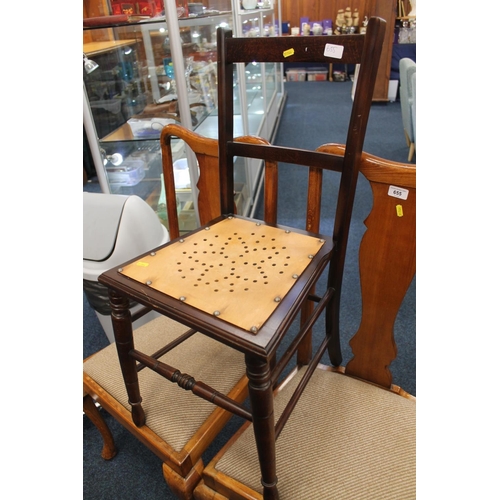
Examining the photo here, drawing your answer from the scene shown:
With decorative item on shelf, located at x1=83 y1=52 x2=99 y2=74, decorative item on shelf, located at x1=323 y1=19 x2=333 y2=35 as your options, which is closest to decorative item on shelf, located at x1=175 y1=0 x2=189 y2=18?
decorative item on shelf, located at x1=83 y1=52 x2=99 y2=74

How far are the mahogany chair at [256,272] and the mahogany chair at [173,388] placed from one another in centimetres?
3

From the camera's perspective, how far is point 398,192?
0.73 m

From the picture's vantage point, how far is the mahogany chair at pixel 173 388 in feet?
2.71

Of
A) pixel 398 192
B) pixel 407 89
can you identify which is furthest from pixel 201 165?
pixel 407 89

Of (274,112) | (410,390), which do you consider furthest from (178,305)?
(274,112)

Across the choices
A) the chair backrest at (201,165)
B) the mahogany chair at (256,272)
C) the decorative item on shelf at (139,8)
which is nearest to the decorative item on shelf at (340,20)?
the decorative item on shelf at (139,8)

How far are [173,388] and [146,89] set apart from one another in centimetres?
144

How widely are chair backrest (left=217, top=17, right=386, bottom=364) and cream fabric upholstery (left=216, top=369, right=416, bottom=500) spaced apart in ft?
0.56

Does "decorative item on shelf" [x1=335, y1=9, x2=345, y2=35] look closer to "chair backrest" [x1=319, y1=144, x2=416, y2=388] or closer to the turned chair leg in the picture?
"chair backrest" [x1=319, y1=144, x2=416, y2=388]

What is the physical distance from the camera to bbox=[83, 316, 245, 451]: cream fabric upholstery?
0.85 meters

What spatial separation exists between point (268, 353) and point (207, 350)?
0.44 metres

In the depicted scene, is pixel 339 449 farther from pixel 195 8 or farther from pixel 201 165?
pixel 195 8

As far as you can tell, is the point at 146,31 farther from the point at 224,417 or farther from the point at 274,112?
the point at 274,112

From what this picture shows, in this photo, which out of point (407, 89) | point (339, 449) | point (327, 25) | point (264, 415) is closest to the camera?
point (264, 415)
